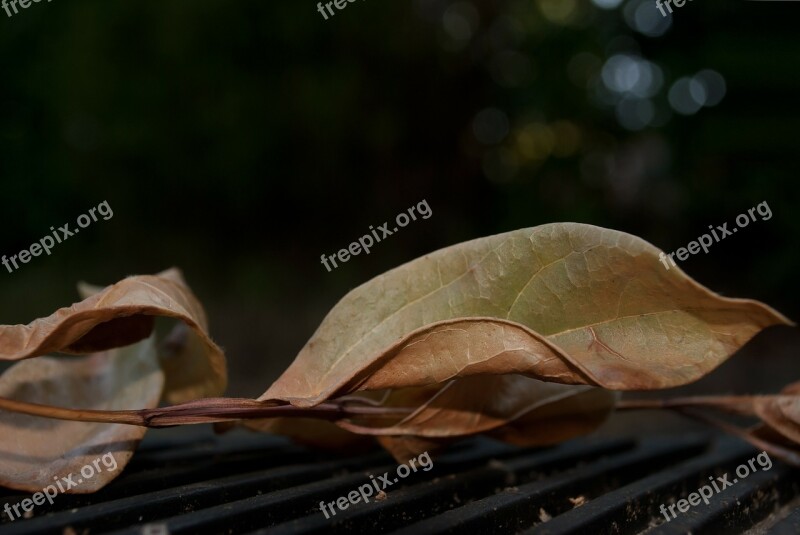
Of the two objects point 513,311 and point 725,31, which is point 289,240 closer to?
point 725,31

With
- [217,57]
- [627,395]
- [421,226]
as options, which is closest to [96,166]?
[217,57]

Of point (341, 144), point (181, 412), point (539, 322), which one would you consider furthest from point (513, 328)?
point (341, 144)

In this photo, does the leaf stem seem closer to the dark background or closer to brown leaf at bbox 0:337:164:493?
brown leaf at bbox 0:337:164:493

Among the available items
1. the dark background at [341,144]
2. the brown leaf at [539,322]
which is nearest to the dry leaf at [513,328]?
the brown leaf at [539,322]

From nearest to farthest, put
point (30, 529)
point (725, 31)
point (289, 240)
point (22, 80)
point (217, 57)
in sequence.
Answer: point (30, 529) < point (725, 31) < point (217, 57) < point (22, 80) < point (289, 240)

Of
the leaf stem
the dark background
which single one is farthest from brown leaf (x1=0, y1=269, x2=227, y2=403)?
the dark background

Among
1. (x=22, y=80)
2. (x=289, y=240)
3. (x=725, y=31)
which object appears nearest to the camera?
(x=725, y=31)
